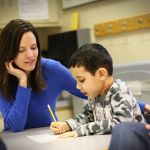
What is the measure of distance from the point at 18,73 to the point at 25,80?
6 centimetres

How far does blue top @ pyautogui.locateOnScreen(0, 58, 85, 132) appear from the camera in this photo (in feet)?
5.16

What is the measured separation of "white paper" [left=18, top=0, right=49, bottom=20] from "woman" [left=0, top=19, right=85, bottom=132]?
1533 millimetres

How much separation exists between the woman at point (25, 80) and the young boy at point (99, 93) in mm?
315

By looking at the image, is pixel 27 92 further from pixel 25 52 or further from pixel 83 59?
pixel 83 59

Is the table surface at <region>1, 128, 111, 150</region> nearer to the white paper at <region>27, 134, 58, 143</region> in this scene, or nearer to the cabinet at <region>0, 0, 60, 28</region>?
the white paper at <region>27, 134, 58, 143</region>

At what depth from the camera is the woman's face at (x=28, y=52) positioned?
160 cm

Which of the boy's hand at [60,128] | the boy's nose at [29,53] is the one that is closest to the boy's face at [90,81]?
the boy's hand at [60,128]

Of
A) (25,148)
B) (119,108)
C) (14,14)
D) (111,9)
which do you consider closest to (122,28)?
(111,9)

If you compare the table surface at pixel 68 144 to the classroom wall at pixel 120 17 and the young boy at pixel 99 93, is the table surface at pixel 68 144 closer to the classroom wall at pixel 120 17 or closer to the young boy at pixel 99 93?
the young boy at pixel 99 93

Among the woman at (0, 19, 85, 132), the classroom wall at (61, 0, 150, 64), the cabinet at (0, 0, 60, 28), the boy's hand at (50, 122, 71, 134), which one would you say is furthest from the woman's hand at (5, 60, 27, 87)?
the cabinet at (0, 0, 60, 28)

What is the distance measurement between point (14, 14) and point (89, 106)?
203cm

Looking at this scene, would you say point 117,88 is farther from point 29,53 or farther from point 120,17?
point 120,17

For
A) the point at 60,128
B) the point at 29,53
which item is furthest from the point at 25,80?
the point at 60,128

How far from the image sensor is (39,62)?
1.72 meters
